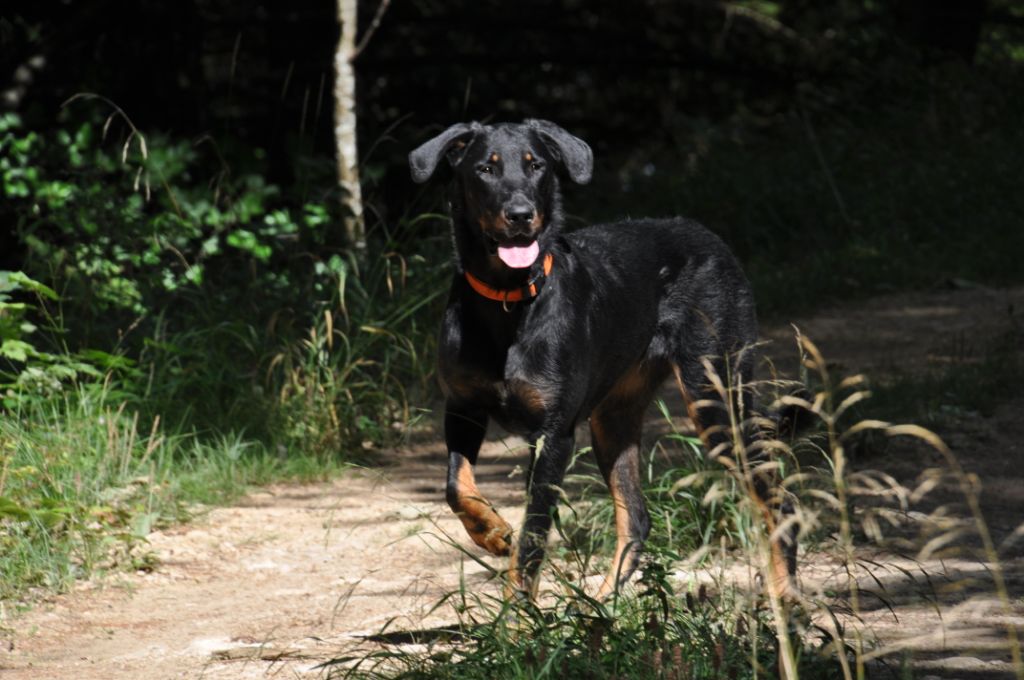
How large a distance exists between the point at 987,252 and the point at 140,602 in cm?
686

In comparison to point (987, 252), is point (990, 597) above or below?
→ below

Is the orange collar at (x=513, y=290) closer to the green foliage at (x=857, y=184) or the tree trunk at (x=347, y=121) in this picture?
the tree trunk at (x=347, y=121)

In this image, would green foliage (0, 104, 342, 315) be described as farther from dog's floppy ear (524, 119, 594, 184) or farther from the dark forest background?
dog's floppy ear (524, 119, 594, 184)

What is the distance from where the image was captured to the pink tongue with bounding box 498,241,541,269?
15.3 feet

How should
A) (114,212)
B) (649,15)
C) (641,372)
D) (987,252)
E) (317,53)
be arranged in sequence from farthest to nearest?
(649,15) < (317,53) < (987,252) < (114,212) < (641,372)

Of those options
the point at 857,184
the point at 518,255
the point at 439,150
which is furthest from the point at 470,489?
the point at 857,184

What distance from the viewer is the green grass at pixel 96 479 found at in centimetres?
516

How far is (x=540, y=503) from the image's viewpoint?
451 centimetres

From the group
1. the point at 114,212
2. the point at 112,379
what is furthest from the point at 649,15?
the point at 112,379

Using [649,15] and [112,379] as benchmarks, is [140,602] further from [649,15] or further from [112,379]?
[649,15]

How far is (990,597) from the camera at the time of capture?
4383mm

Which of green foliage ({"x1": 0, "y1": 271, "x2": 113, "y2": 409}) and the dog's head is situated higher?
the dog's head

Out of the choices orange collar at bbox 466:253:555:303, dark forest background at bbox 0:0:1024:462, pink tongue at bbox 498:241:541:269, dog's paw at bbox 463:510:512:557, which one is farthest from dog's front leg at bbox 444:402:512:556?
dark forest background at bbox 0:0:1024:462

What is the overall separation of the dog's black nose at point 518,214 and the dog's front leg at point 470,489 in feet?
2.17
